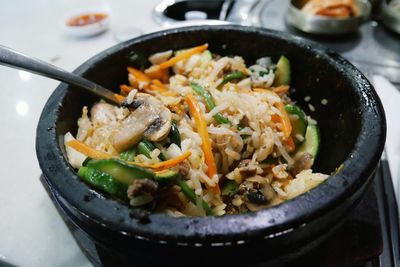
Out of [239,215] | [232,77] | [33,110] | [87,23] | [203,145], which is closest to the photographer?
[239,215]

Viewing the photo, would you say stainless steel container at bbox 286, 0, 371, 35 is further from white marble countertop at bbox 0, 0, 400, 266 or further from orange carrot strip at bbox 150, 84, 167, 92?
orange carrot strip at bbox 150, 84, 167, 92

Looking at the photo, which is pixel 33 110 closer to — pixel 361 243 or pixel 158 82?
pixel 158 82

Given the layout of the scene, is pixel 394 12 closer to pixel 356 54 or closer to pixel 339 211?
pixel 356 54

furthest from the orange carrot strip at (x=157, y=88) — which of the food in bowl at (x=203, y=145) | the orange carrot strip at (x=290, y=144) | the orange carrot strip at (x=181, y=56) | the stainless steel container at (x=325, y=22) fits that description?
the stainless steel container at (x=325, y=22)

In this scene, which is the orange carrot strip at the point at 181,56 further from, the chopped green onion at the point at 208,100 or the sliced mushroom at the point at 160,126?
the sliced mushroom at the point at 160,126

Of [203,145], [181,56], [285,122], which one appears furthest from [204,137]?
[181,56]

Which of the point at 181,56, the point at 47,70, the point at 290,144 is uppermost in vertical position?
the point at 47,70
